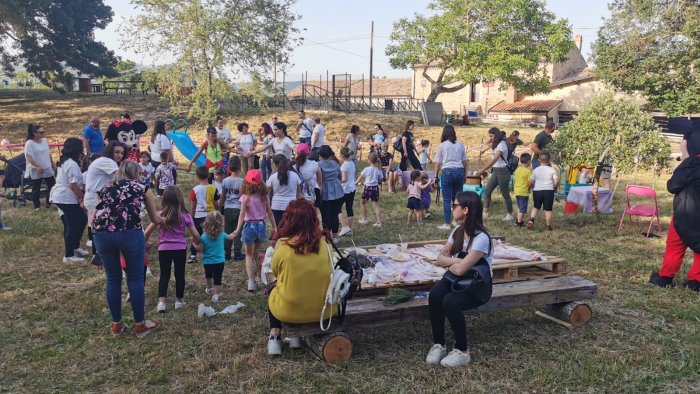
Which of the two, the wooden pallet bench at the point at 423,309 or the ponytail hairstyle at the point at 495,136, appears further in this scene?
the ponytail hairstyle at the point at 495,136

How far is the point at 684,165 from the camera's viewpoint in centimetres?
650

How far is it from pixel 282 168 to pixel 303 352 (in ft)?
8.55

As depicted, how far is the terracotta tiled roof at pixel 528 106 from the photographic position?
4022 cm

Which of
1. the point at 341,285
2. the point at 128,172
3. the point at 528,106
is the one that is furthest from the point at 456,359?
the point at 528,106

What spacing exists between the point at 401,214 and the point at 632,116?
5.28 meters

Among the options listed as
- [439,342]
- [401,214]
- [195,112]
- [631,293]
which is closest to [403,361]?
[439,342]

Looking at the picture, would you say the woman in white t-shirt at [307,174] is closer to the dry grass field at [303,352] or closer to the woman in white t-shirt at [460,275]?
the dry grass field at [303,352]

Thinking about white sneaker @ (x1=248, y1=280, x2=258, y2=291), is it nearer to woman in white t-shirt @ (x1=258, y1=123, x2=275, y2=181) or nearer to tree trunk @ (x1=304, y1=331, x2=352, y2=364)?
tree trunk @ (x1=304, y1=331, x2=352, y2=364)

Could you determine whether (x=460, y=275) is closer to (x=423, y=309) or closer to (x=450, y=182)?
(x=423, y=309)

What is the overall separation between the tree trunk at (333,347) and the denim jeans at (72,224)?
14.8 feet

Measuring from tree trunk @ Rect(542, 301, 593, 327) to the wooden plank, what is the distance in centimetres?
9

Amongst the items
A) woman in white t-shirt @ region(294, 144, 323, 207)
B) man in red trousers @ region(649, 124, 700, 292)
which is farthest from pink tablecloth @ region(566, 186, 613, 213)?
woman in white t-shirt @ region(294, 144, 323, 207)

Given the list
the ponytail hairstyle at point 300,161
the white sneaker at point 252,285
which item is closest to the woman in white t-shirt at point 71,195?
the white sneaker at point 252,285

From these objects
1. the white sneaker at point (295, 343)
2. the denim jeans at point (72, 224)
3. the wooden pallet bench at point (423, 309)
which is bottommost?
the white sneaker at point (295, 343)
